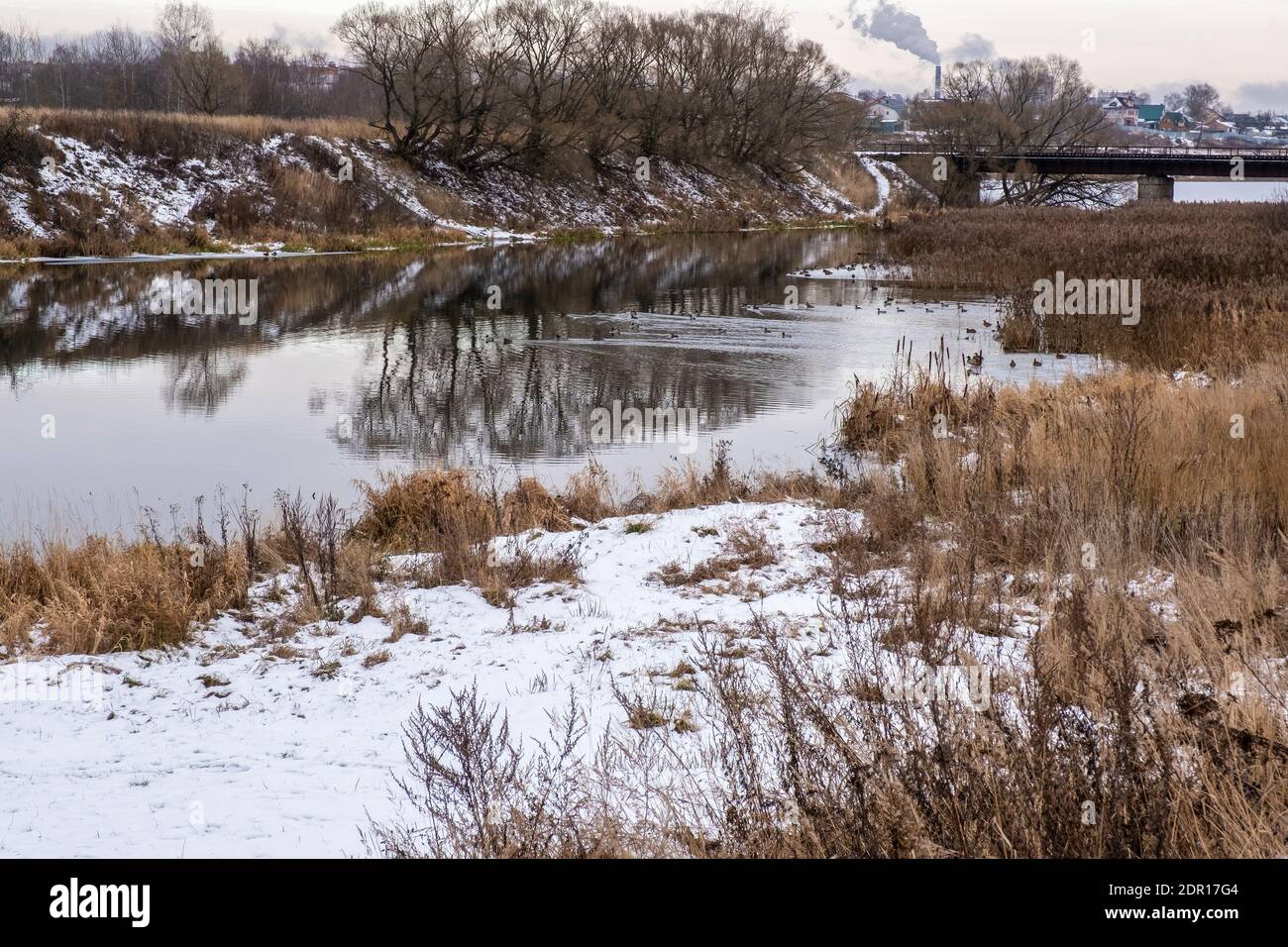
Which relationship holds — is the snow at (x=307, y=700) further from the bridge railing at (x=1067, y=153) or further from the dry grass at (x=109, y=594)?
the bridge railing at (x=1067, y=153)

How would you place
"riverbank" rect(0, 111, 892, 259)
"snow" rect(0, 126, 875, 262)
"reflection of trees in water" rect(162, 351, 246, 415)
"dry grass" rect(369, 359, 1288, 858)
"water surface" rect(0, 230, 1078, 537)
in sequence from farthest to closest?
Answer: "snow" rect(0, 126, 875, 262)
"riverbank" rect(0, 111, 892, 259)
"reflection of trees in water" rect(162, 351, 246, 415)
"water surface" rect(0, 230, 1078, 537)
"dry grass" rect(369, 359, 1288, 858)

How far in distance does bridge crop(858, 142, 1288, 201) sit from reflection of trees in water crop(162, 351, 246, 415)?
55829mm

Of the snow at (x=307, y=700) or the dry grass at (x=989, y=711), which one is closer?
the dry grass at (x=989, y=711)

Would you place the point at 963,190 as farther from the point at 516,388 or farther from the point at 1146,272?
the point at 516,388

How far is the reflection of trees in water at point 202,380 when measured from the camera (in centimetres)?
1534

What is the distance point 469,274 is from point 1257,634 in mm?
28854

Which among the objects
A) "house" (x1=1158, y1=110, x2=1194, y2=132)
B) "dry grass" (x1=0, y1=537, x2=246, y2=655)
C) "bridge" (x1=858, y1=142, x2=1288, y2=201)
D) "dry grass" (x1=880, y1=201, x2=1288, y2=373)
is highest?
"house" (x1=1158, y1=110, x2=1194, y2=132)

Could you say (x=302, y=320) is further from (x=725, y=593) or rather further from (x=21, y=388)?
(x=725, y=593)

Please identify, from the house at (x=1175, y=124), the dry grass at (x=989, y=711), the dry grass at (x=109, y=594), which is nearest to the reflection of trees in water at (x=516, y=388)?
the dry grass at (x=109, y=594)

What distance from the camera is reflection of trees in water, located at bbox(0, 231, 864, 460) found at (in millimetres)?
14555

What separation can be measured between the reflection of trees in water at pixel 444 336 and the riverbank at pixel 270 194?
10.1ft

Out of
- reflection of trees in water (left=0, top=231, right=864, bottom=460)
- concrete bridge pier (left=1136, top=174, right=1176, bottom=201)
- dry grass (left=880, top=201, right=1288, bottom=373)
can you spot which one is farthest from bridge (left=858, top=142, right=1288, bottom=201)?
reflection of trees in water (left=0, top=231, right=864, bottom=460)

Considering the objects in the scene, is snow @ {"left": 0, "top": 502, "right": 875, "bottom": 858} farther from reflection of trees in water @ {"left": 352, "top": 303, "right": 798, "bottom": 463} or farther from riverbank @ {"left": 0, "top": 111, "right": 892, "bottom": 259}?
riverbank @ {"left": 0, "top": 111, "right": 892, "bottom": 259}
